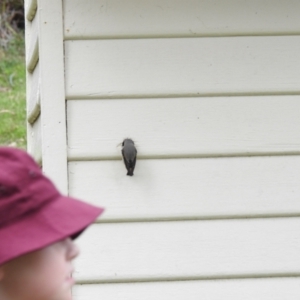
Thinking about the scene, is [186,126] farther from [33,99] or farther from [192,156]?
[33,99]

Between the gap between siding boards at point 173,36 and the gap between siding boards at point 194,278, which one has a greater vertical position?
the gap between siding boards at point 173,36

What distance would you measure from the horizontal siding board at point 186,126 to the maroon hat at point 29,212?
1314mm

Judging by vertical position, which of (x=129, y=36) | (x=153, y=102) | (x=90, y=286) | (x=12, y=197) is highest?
(x=129, y=36)

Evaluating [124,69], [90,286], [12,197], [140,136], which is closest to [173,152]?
[140,136]

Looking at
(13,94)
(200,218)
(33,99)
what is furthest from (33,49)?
(13,94)

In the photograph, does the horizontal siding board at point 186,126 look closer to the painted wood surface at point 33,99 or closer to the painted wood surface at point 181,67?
the painted wood surface at point 181,67

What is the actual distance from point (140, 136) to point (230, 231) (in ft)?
1.40

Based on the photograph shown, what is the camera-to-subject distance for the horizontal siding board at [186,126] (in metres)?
2.63

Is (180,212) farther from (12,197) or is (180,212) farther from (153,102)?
(12,197)

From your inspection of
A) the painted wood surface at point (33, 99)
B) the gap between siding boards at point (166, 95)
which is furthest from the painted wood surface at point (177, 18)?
the painted wood surface at point (33, 99)

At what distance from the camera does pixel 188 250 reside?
2668 millimetres

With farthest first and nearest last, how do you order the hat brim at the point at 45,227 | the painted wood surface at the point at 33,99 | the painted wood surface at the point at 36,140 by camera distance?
the painted wood surface at the point at 33,99, the painted wood surface at the point at 36,140, the hat brim at the point at 45,227

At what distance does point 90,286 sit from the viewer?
2637 millimetres

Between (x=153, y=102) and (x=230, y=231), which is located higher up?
(x=153, y=102)
